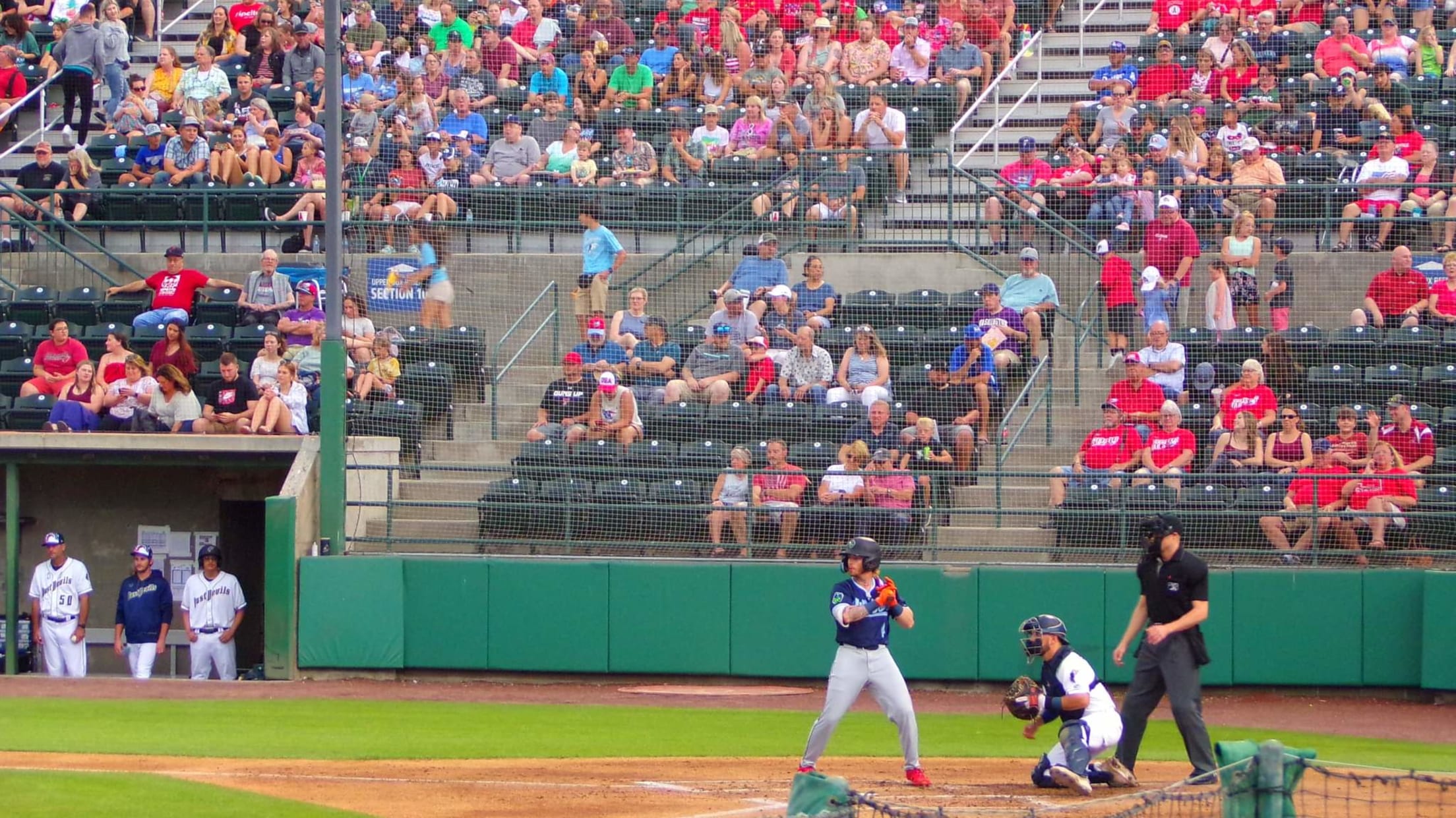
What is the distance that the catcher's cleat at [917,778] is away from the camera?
984 centimetres

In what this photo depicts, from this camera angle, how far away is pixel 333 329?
15.9 meters

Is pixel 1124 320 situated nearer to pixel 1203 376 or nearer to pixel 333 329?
pixel 1203 376

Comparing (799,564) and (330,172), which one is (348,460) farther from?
(799,564)

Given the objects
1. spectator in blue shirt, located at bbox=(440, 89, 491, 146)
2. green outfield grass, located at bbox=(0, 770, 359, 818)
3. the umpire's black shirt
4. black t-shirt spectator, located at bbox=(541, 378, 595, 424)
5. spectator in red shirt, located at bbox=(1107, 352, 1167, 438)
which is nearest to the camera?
green outfield grass, located at bbox=(0, 770, 359, 818)

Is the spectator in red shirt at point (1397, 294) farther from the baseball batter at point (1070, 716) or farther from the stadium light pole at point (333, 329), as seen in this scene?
the stadium light pole at point (333, 329)

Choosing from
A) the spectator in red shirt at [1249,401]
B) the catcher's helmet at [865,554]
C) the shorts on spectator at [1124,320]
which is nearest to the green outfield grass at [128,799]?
the catcher's helmet at [865,554]

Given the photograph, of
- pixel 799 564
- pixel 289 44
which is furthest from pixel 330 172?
pixel 289 44

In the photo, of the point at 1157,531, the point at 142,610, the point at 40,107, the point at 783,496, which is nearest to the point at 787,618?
the point at 783,496

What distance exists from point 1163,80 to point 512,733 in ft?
36.5

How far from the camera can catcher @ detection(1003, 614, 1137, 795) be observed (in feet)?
31.8

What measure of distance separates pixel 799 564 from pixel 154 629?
241 inches

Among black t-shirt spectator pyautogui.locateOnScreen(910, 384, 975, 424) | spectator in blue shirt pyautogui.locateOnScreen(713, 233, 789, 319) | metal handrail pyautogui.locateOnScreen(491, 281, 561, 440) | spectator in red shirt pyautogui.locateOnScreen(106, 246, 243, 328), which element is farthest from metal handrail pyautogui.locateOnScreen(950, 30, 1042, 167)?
spectator in red shirt pyautogui.locateOnScreen(106, 246, 243, 328)

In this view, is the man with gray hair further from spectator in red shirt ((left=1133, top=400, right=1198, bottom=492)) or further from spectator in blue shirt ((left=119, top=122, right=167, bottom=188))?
spectator in blue shirt ((left=119, top=122, right=167, bottom=188))

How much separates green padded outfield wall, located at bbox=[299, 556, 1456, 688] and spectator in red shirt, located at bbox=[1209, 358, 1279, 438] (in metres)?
1.45
